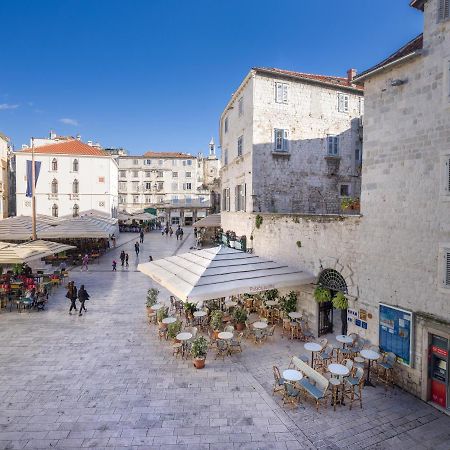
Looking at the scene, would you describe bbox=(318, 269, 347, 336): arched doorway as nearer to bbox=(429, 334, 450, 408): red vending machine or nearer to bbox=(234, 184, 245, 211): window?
bbox=(429, 334, 450, 408): red vending machine

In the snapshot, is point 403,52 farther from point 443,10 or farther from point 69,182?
point 69,182

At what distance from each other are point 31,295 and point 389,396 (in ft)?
51.8

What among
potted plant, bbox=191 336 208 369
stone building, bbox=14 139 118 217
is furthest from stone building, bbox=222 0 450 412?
stone building, bbox=14 139 118 217

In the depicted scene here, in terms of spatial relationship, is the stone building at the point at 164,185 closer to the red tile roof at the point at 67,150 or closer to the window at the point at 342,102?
the red tile roof at the point at 67,150

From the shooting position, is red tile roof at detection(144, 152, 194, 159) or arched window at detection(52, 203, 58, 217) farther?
red tile roof at detection(144, 152, 194, 159)

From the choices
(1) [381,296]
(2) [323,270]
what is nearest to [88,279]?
(2) [323,270]

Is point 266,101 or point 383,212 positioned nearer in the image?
point 383,212

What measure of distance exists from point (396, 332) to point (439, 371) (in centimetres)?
137

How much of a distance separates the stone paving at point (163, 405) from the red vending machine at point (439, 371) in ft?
1.25

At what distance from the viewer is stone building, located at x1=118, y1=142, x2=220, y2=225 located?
66.2 metres

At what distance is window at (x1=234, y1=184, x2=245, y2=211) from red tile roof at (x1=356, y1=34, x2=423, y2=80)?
12686 millimetres

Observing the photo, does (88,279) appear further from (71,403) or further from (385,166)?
(385,166)

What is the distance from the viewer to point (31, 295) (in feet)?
53.2

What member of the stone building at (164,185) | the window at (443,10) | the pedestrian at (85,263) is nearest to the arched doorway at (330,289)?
the window at (443,10)
